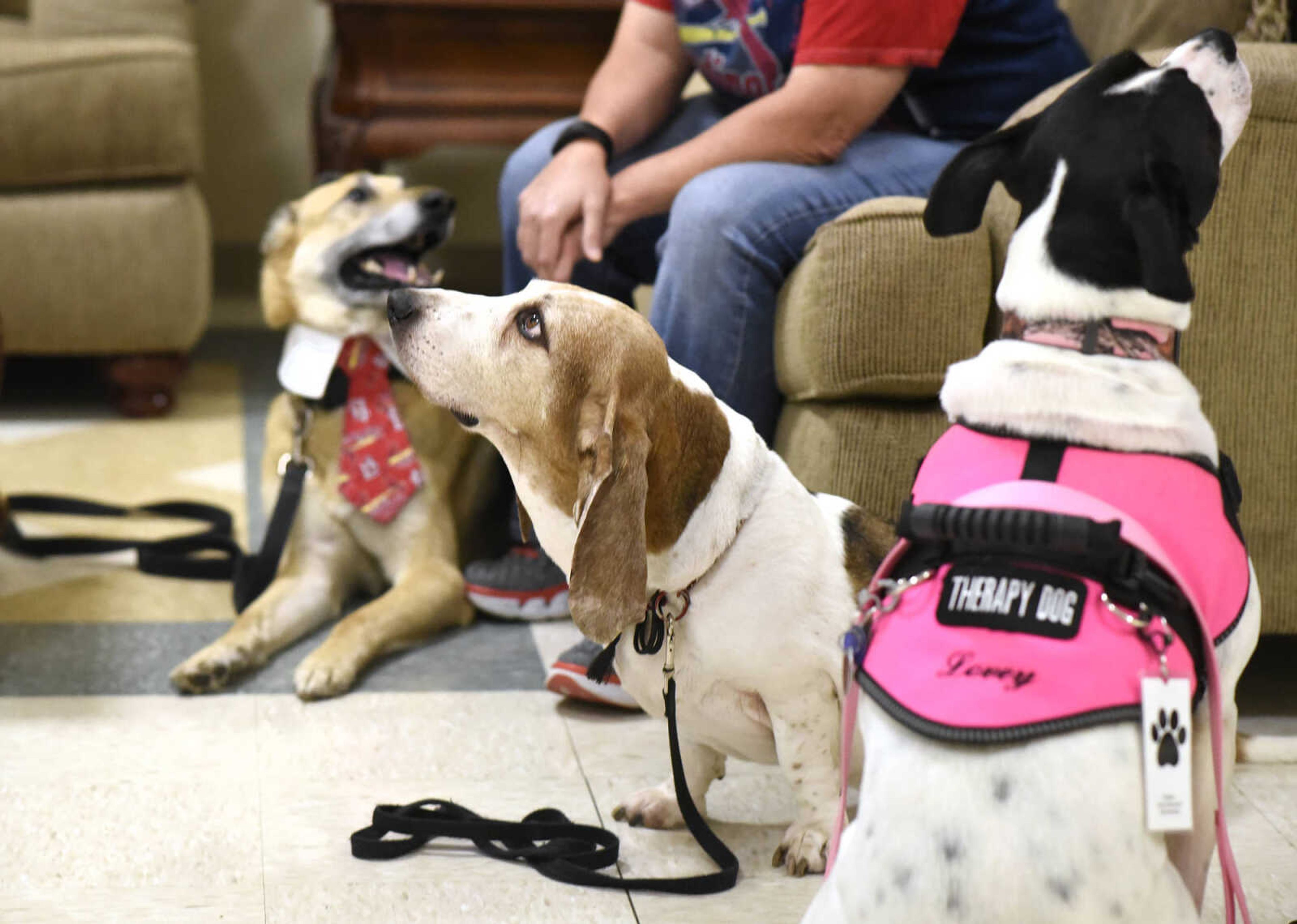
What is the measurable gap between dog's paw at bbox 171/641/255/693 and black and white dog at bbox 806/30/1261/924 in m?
1.19

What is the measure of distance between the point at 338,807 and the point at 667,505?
61cm

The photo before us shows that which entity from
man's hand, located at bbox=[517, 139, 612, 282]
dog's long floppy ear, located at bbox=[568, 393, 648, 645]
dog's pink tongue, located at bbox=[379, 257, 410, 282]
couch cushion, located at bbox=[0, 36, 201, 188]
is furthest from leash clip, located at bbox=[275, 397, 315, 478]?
couch cushion, located at bbox=[0, 36, 201, 188]

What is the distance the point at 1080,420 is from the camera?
37.5 inches

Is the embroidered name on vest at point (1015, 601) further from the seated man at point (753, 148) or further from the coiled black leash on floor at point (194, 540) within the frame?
the coiled black leash on floor at point (194, 540)

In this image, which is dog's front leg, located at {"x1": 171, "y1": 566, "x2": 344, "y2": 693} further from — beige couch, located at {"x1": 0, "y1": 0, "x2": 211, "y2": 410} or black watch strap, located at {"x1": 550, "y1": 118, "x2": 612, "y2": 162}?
beige couch, located at {"x1": 0, "y1": 0, "x2": 211, "y2": 410}

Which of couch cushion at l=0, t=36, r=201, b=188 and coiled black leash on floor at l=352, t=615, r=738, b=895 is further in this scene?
couch cushion at l=0, t=36, r=201, b=188

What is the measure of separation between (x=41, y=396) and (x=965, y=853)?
3173mm

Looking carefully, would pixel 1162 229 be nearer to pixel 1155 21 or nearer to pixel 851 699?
pixel 851 699

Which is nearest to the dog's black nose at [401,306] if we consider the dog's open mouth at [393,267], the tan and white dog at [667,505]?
the tan and white dog at [667,505]

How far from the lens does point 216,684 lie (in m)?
1.89

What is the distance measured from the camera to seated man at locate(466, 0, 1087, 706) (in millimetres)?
1763

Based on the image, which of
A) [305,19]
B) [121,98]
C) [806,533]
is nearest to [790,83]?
[806,533]

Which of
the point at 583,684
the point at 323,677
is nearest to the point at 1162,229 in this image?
the point at 583,684

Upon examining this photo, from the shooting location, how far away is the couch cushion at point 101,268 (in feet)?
9.91
